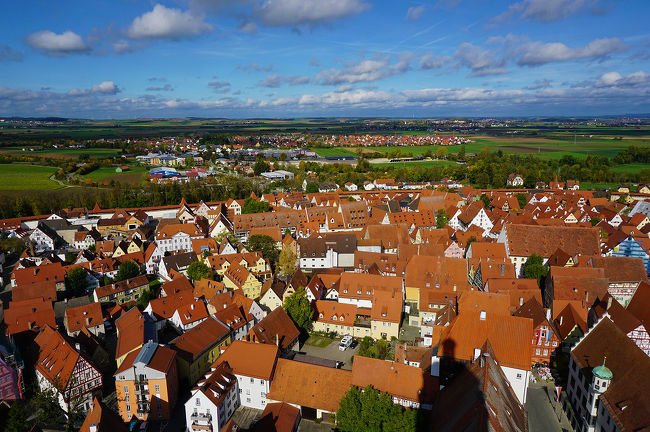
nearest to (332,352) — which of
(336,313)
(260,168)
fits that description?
(336,313)

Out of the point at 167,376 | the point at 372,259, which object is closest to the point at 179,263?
the point at 372,259

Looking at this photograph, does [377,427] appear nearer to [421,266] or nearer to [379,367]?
[379,367]

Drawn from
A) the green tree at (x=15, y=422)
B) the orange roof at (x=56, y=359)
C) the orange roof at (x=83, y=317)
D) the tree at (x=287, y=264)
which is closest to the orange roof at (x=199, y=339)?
the orange roof at (x=56, y=359)

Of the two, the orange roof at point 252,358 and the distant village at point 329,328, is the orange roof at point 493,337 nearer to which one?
the distant village at point 329,328

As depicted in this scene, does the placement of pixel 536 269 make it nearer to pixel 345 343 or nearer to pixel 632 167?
pixel 345 343

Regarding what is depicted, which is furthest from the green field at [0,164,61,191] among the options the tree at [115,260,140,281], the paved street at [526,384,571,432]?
the paved street at [526,384,571,432]

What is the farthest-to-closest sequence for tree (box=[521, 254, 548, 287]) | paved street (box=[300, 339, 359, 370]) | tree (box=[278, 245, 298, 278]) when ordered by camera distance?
tree (box=[278, 245, 298, 278]) → tree (box=[521, 254, 548, 287]) → paved street (box=[300, 339, 359, 370])

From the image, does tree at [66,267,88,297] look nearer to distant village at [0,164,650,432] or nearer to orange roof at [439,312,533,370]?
distant village at [0,164,650,432]
